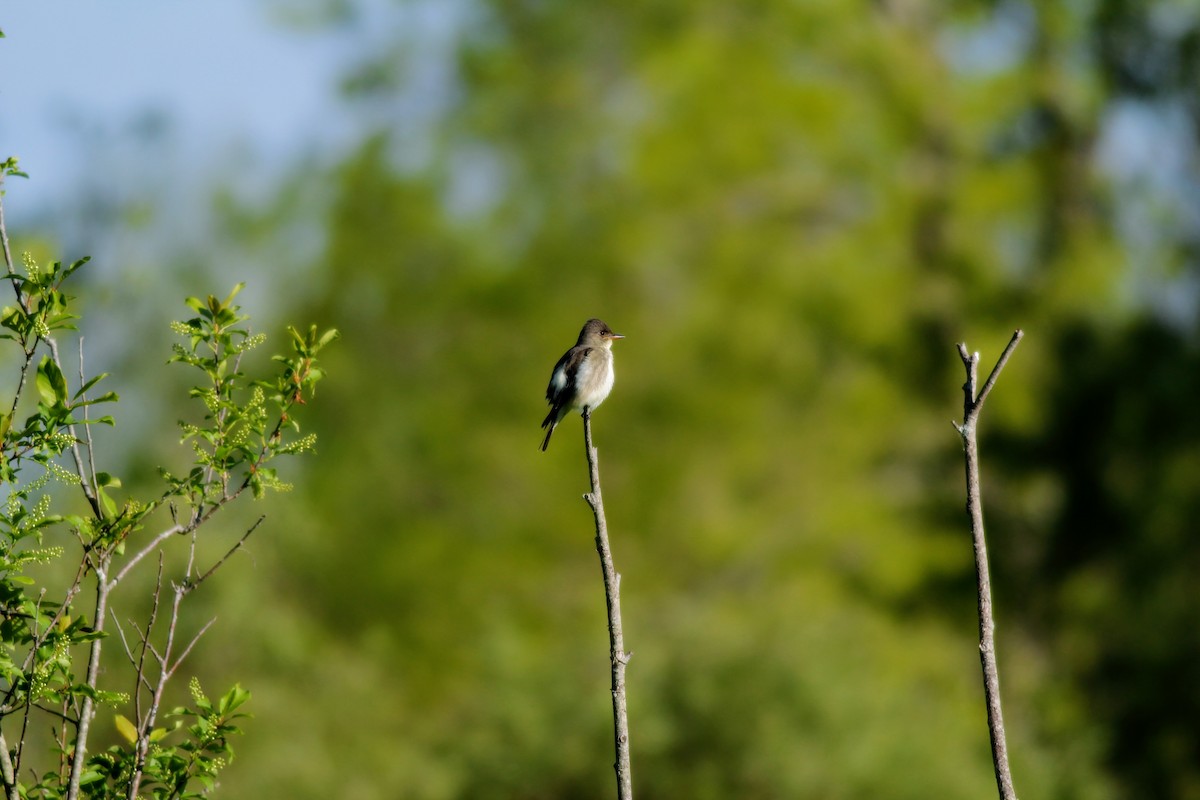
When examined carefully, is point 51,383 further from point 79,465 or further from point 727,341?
point 727,341

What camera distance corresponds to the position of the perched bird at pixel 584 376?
965 centimetres

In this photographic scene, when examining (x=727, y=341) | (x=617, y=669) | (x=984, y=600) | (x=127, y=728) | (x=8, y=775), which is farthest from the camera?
(x=727, y=341)

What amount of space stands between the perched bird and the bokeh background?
14375 mm

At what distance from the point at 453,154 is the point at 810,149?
809 cm

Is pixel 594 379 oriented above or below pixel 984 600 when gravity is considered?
above

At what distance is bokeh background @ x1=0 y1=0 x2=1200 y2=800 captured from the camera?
27156 millimetres

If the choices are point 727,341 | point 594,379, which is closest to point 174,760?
point 594,379

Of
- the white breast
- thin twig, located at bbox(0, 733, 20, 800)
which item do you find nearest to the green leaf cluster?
thin twig, located at bbox(0, 733, 20, 800)

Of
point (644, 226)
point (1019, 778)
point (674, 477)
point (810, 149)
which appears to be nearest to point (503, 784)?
point (1019, 778)

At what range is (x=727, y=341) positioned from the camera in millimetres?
31984

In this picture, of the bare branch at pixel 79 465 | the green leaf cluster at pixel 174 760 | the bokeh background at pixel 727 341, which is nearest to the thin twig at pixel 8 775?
the green leaf cluster at pixel 174 760

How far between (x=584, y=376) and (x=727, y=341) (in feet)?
73.6

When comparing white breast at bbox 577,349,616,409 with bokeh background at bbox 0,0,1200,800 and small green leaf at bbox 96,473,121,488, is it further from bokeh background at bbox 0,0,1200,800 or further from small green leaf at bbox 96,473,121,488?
bokeh background at bbox 0,0,1200,800

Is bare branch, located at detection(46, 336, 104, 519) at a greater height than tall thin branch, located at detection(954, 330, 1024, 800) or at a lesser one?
greater
